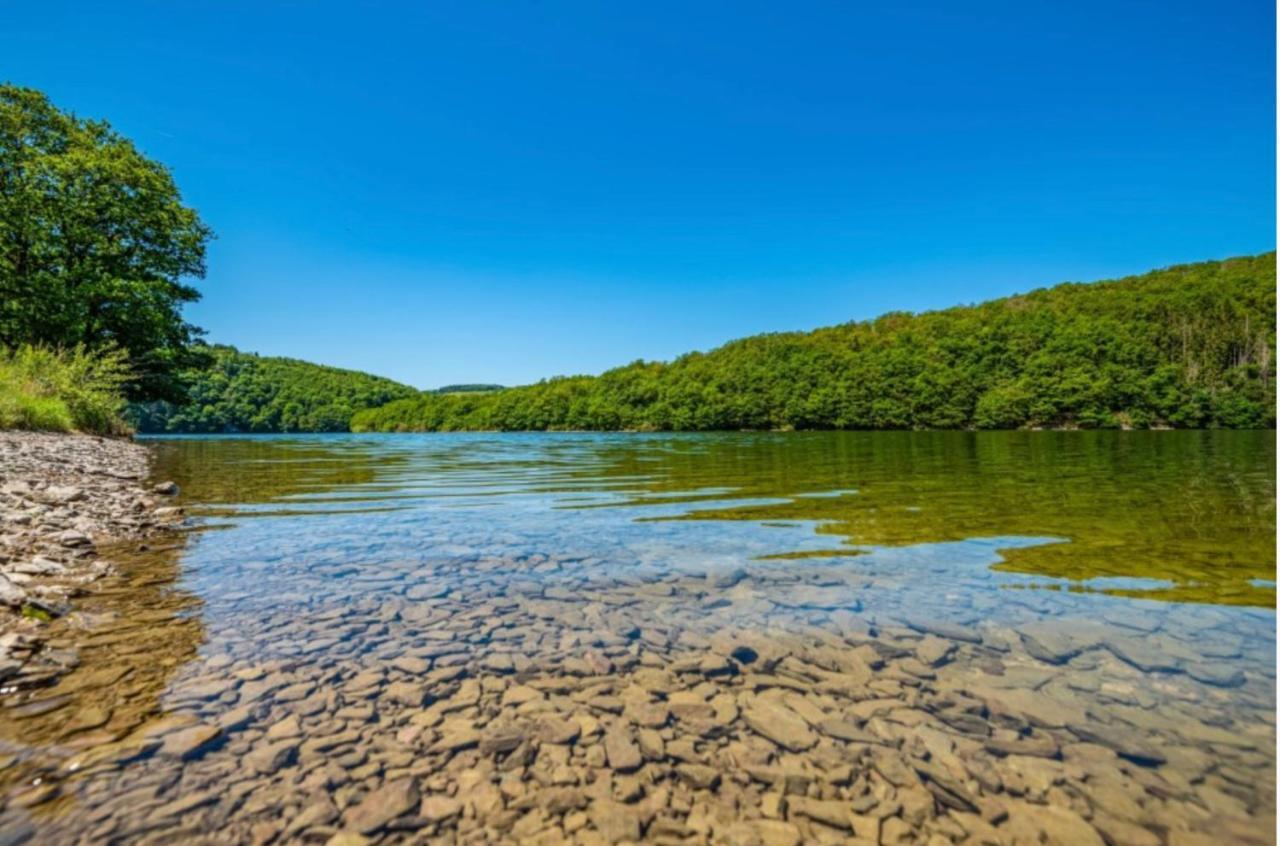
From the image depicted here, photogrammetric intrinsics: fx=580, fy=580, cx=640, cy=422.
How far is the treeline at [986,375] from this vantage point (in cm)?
9756

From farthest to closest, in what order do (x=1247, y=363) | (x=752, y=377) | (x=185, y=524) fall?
1. (x=752, y=377)
2. (x=1247, y=363)
3. (x=185, y=524)

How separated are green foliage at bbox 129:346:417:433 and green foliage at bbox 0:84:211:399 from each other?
74792 mm

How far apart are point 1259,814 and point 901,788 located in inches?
54.1

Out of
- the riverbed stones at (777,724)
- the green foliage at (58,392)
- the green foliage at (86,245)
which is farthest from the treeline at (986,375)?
the riverbed stones at (777,724)

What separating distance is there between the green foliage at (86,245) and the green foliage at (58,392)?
92.1 inches

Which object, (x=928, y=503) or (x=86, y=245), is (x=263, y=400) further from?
(x=928, y=503)

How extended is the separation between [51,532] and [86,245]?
3364 cm

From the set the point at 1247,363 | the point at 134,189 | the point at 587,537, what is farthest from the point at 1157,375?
the point at 134,189

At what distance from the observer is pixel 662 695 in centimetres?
337

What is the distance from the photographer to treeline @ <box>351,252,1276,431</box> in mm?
97562

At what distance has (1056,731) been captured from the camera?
2955mm

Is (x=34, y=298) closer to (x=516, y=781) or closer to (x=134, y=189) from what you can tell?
(x=134, y=189)

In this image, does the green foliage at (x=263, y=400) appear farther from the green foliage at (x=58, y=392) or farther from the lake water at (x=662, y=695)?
the lake water at (x=662, y=695)

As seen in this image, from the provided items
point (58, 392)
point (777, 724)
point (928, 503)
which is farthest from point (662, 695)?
point (58, 392)
